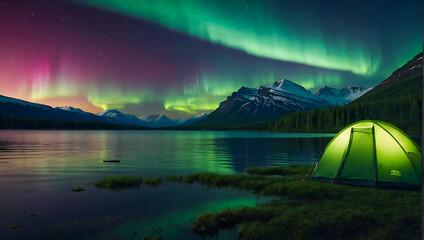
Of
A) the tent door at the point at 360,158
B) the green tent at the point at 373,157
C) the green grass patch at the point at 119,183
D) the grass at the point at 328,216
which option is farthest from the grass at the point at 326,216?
the green grass patch at the point at 119,183

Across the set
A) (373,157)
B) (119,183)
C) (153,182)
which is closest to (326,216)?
(373,157)

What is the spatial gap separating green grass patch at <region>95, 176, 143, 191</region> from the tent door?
52.9 ft

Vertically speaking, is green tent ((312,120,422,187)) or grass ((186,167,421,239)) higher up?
green tent ((312,120,422,187))

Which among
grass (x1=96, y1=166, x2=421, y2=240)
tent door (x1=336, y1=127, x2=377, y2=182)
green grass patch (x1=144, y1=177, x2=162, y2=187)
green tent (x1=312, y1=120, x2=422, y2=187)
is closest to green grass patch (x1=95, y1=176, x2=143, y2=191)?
green grass patch (x1=144, y1=177, x2=162, y2=187)

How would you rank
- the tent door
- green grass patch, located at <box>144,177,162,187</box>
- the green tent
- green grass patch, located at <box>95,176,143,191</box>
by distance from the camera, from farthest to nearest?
green grass patch, located at <box>144,177,162,187</box>
green grass patch, located at <box>95,176,143,191</box>
the tent door
the green tent

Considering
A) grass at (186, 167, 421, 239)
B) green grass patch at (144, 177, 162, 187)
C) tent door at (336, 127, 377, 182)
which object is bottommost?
green grass patch at (144, 177, 162, 187)

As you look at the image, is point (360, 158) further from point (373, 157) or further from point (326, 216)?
point (326, 216)

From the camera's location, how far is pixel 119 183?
2202 cm

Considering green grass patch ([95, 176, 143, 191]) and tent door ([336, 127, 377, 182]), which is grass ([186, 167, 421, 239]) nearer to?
tent door ([336, 127, 377, 182])

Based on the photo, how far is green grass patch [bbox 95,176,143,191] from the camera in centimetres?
2134

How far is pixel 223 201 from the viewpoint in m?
17.0

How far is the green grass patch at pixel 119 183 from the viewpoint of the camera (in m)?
21.3

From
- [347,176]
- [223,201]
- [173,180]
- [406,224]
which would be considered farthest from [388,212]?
[173,180]

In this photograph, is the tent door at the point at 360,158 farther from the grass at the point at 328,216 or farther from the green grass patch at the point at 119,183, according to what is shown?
the green grass patch at the point at 119,183
